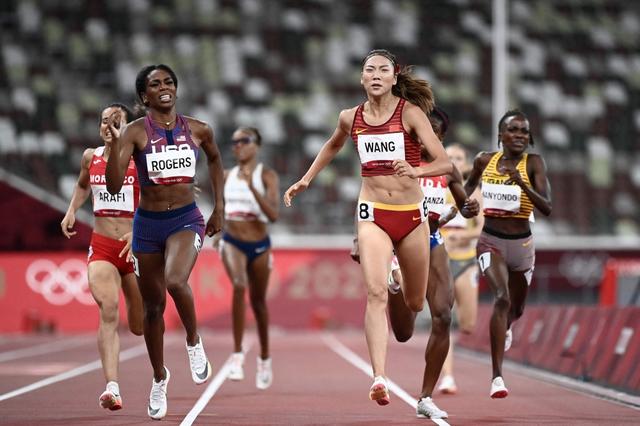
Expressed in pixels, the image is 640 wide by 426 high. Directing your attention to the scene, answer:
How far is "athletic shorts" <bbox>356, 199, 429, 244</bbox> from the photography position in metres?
9.34

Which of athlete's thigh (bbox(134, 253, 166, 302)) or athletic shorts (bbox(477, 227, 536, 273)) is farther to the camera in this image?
athletic shorts (bbox(477, 227, 536, 273))

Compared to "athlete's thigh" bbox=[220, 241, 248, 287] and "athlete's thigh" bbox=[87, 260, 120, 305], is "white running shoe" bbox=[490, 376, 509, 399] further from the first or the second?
"athlete's thigh" bbox=[220, 241, 248, 287]

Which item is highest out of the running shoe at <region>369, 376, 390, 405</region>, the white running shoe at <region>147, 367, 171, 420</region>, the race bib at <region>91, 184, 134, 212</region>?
the race bib at <region>91, 184, 134, 212</region>

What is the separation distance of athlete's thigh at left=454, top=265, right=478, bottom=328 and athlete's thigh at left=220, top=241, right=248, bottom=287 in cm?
234

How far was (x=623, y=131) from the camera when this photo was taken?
36.9m

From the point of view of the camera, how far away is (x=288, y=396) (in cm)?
1241

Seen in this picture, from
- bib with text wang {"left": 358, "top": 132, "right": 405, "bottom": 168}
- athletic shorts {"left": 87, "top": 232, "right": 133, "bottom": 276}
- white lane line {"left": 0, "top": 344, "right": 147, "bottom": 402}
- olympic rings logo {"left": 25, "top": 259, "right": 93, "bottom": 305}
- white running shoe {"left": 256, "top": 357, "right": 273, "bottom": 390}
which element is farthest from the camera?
olympic rings logo {"left": 25, "top": 259, "right": 93, "bottom": 305}

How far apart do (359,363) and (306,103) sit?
18.0 meters

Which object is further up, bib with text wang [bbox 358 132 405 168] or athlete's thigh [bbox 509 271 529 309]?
bib with text wang [bbox 358 132 405 168]

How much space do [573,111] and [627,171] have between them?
2.48 metres

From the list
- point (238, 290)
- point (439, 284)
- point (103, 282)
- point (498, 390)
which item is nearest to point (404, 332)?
point (439, 284)

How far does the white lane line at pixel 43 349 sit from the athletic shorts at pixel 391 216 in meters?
11.0

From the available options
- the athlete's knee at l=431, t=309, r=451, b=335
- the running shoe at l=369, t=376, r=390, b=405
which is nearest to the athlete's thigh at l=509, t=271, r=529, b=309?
the athlete's knee at l=431, t=309, r=451, b=335

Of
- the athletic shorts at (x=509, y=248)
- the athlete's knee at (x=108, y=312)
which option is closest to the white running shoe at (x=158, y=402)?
the athlete's knee at (x=108, y=312)
